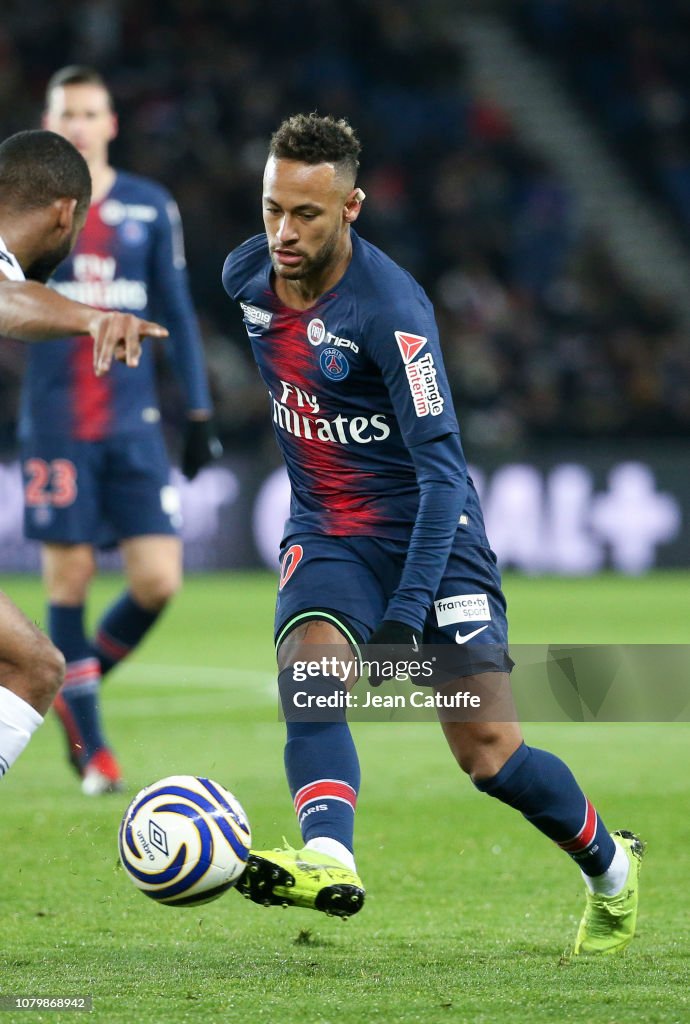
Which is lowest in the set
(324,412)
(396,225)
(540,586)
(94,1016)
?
(540,586)

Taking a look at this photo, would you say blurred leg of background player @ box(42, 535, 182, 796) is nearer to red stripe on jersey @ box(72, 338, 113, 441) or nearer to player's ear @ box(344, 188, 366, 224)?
red stripe on jersey @ box(72, 338, 113, 441)

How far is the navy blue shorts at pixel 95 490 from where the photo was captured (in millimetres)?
6555

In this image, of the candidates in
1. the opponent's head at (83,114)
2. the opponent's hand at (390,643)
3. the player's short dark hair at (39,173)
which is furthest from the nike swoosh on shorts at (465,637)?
the opponent's head at (83,114)

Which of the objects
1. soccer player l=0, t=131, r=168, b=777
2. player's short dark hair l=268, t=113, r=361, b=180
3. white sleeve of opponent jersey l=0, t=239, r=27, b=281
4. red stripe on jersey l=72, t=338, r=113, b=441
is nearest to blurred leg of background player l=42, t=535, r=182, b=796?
red stripe on jersey l=72, t=338, r=113, b=441

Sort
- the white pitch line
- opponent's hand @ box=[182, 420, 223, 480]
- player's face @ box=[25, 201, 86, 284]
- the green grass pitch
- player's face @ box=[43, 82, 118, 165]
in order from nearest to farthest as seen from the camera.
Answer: the green grass pitch, player's face @ box=[25, 201, 86, 284], opponent's hand @ box=[182, 420, 223, 480], player's face @ box=[43, 82, 118, 165], the white pitch line

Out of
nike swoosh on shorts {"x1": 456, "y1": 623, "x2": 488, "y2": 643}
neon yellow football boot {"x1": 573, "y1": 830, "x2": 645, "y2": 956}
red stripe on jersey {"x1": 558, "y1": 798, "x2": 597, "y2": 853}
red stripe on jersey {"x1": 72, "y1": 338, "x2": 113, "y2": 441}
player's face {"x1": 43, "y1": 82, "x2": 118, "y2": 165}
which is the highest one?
player's face {"x1": 43, "y1": 82, "x2": 118, "y2": 165}

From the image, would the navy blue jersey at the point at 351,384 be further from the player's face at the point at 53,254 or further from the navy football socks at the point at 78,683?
the navy football socks at the point at 78,683

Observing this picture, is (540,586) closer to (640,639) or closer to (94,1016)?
(640,639)

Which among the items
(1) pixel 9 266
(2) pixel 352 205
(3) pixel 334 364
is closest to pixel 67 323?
(1) pixel 9 266

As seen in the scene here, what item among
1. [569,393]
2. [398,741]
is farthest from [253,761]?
[569,393]

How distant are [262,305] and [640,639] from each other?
21.2 feet

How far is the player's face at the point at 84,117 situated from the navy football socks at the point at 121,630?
1.77 m

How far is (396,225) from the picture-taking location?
17.3 metres

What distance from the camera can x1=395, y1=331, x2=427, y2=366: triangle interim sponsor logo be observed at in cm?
396
